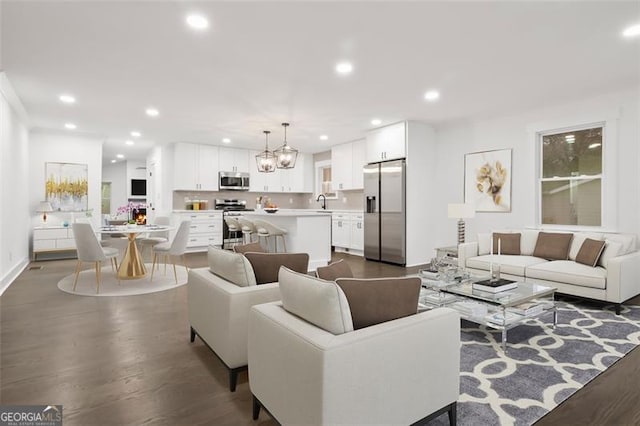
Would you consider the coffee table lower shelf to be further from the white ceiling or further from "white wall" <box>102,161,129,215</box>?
"white wall" <box>102,161,129,215</box>

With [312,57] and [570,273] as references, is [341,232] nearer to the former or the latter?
[570,273]

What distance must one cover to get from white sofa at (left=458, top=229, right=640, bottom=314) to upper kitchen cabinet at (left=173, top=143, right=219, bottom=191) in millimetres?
6012

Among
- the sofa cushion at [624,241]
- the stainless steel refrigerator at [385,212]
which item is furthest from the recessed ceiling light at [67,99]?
the sofa cushion at [624,241]

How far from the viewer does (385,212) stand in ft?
21.6

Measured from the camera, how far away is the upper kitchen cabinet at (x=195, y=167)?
8.12 metres

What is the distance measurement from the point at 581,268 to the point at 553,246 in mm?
644

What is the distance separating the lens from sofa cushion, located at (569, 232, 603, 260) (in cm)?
425

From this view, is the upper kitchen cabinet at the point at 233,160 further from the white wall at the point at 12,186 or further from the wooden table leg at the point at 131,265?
the wooden table leg at the point at 131,265

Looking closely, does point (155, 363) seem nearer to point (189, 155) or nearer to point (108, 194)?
point (189, 155)

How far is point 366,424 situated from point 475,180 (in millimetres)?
5429

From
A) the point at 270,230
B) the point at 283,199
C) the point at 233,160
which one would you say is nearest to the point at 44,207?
the point at 233,160

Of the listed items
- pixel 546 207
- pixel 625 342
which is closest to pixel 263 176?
pixel 546 207

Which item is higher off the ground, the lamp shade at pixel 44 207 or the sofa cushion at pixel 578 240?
the lamp shade at pixel 44 207

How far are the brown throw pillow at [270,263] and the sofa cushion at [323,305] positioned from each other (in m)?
0.82
